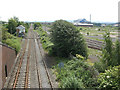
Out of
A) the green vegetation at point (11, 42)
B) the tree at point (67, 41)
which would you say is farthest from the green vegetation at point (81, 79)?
the green vegetation at point (11, 42)

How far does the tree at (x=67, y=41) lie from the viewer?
62.2 ft

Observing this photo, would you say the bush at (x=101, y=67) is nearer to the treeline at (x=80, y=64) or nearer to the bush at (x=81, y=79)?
the treeline at (x=80, y=64)

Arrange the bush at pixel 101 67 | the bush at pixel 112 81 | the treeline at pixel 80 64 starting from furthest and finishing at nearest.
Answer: the bush at pixel 101 67 < the treeline at pixel 80 64 < the bush at pixel 112 81

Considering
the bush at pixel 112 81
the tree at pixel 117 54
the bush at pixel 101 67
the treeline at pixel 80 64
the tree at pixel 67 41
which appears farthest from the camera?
the tree at pixel 67 41

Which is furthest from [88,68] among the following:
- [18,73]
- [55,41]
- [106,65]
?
[55,41]

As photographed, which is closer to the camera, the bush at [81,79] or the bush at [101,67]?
the bush at [81,79]

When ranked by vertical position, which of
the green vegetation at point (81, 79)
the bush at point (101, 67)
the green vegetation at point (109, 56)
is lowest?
the green vegetation at point (81, 79)

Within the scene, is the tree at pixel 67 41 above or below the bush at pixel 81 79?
above

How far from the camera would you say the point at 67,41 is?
1892cm

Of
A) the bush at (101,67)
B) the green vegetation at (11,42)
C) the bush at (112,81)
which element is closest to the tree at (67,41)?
the green vegetation at (11,42)

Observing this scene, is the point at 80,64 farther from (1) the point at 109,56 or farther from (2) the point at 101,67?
(1) the point at 109,56

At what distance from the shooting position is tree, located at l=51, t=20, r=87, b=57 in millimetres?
18964

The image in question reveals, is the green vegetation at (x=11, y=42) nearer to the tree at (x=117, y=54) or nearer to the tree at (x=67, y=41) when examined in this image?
the tree at (x=67, y=41)

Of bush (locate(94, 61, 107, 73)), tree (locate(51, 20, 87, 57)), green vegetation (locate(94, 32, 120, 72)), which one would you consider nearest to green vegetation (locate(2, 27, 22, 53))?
tree (locate(51, 20, 87, 57))
